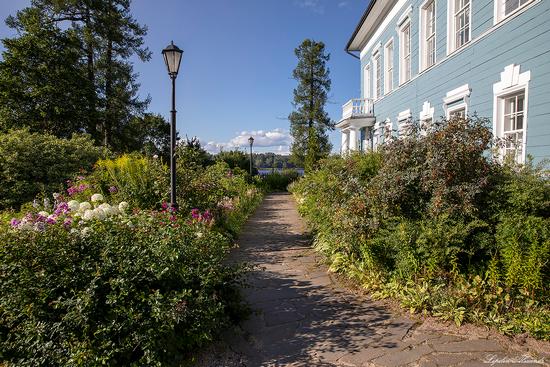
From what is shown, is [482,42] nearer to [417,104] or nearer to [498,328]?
[417,104]

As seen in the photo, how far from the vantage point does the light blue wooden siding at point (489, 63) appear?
17.3 ft

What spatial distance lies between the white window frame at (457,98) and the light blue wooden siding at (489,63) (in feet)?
0.40

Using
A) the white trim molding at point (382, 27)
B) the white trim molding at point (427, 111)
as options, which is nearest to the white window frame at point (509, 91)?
the white trim molding at point (427, 111)

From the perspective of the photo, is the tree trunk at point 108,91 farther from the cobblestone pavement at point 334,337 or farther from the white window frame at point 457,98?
the cobblestone pavement at point 334,337

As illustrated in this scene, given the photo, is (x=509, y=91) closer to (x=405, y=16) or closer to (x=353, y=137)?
(x=405, y=16)

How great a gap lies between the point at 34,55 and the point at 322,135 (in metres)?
20.4

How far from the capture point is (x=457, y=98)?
788cm

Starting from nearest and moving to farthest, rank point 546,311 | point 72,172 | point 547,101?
point 546,311, point 547,101, point 72,172

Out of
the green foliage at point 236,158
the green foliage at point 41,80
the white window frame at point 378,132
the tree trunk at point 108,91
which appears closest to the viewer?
the white window frame at point 378,132

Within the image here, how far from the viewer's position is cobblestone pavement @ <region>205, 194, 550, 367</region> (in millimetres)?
2789

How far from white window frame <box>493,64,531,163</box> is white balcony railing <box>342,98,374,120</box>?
8.20 meters

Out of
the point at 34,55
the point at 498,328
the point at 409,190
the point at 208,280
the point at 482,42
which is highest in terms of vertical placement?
the point at 34,55

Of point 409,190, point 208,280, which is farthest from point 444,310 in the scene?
point 208,280

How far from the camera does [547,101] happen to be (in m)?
5.14
